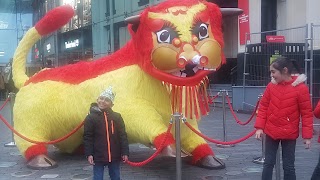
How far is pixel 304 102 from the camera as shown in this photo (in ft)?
15.3

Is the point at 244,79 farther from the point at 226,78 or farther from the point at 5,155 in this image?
the point at 5,155

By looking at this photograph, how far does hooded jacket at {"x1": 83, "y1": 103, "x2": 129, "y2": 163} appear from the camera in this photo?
4.79m

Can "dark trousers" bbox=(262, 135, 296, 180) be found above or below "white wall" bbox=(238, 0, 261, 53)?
below

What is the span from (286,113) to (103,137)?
183 centimetres

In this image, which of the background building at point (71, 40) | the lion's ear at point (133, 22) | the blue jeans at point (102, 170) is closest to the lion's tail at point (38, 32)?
the lion's ear at point (133, 22)

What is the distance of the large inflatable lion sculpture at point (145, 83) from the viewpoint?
543cm

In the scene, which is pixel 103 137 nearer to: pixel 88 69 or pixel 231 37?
pixel 88 69

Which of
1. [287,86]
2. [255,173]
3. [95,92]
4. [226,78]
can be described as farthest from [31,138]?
[226,78]

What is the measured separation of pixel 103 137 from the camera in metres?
4.78

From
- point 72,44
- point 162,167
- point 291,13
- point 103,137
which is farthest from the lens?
point 72,44

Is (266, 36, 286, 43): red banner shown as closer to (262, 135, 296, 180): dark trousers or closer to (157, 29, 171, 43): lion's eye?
(157, 29, 171, 43): lion's eye

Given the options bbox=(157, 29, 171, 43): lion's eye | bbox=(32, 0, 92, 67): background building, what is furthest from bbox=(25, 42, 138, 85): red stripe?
bbox=(32, 0, 92, 67): background building

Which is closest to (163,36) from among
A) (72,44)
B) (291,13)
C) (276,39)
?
(276,39)

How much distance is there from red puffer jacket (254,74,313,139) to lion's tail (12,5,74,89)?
3.51m
